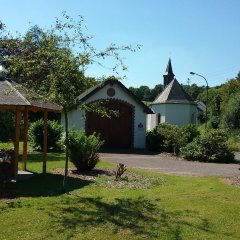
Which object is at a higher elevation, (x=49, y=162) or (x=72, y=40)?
(x=72, y=40)

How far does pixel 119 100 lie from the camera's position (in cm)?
3062

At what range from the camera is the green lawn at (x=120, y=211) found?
8.39 meters

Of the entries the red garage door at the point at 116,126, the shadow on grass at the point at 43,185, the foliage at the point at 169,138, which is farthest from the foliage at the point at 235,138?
the shadow on grass at the point at 43,185

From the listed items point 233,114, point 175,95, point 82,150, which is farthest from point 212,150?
point 175,95

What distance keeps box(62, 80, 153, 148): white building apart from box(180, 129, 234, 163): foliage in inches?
296

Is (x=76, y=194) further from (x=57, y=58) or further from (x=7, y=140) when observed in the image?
(x=7, y=140)

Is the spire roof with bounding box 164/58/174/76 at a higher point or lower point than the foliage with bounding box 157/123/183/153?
higher

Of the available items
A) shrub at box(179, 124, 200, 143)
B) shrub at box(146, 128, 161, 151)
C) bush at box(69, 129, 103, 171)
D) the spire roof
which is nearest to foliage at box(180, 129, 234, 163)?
shrub at box(179, 124, 200, 143)

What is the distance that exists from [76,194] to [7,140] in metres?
20.5

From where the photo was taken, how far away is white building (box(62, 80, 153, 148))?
30.3 m

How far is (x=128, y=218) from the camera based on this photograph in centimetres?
948

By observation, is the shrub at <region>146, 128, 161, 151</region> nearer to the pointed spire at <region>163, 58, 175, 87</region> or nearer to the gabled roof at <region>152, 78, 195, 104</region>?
the gabled roof at <region>152, 78, 195, 104</region>

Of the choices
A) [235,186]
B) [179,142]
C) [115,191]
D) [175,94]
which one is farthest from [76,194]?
[175,94]

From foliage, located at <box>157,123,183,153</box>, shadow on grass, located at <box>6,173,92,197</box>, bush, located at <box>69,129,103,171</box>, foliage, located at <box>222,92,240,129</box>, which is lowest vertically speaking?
shadow on grass, located at <box>6,173,92,197</box>
